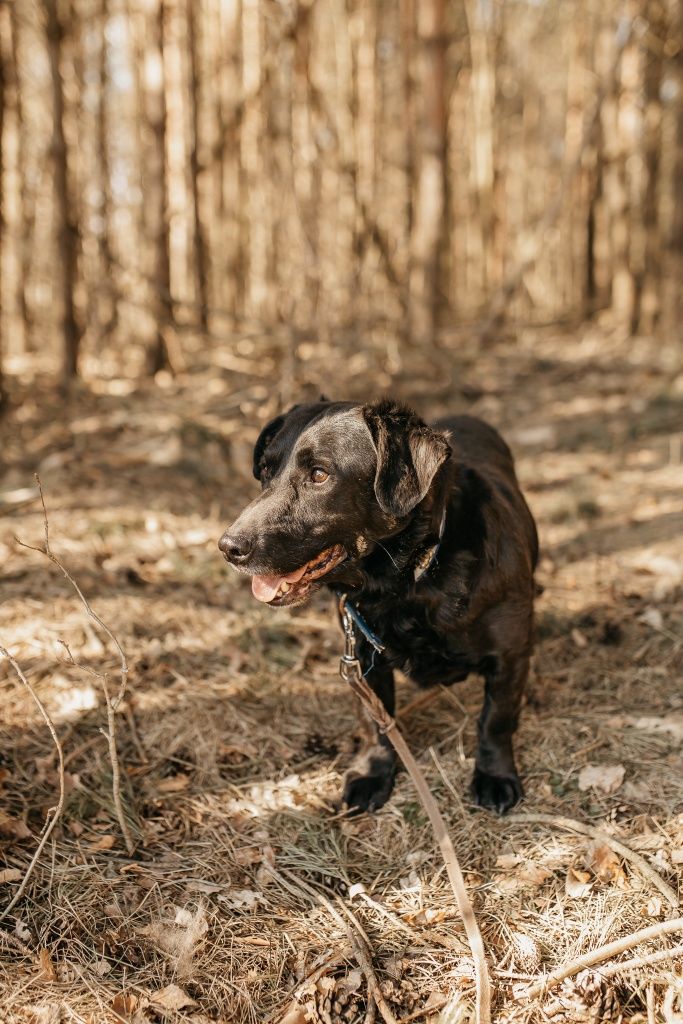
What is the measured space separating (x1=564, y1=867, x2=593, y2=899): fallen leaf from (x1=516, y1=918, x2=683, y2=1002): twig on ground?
260mm

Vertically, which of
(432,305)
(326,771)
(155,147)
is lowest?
(326,771)

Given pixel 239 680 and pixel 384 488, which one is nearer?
pixel 384 488

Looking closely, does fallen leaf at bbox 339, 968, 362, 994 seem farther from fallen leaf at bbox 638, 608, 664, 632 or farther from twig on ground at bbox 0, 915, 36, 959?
fallen leaf at bbox 638, 608, 664, 632

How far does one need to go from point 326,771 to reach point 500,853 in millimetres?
788

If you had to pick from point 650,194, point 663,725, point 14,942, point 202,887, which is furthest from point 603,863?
point 650,194

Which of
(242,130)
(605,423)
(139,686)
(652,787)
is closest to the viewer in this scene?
(652,787)

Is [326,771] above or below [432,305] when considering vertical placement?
below

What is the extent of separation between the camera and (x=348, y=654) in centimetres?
303

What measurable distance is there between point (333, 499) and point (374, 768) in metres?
1.13

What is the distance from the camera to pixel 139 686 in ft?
12.8

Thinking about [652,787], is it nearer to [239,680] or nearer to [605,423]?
[239,680]

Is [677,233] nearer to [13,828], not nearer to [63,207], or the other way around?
[63,207]

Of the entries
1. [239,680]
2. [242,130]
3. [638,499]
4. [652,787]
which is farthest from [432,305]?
[242,130]

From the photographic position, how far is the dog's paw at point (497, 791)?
10.6 feet
